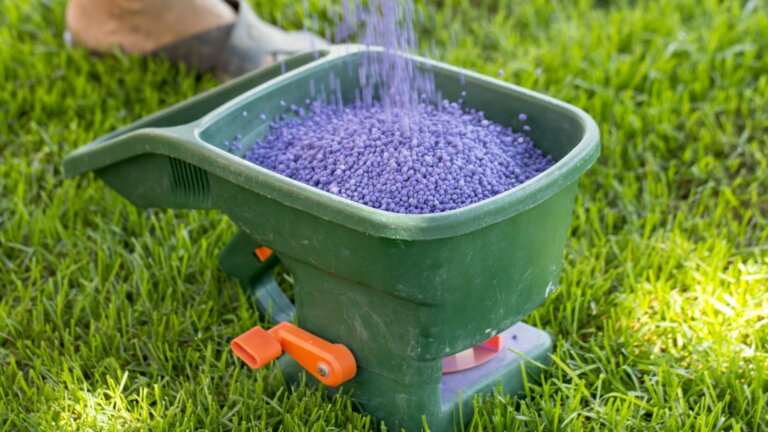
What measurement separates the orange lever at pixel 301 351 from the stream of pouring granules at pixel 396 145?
0.26 meters

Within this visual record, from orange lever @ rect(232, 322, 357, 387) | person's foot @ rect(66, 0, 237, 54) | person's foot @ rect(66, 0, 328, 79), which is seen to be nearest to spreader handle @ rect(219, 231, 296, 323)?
orange lever @ rect(232, 322, 357, 387)

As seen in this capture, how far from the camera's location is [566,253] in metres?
2.14

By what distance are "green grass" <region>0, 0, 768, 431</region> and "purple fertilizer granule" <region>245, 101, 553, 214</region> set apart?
14.6 inches

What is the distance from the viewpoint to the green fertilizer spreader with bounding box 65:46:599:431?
1469 millimetres

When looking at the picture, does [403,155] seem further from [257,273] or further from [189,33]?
[189,33]

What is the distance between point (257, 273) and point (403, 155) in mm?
509

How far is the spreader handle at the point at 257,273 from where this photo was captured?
6.43ft

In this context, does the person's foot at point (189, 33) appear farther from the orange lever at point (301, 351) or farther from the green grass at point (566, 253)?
the orange lever at point (301, 351)

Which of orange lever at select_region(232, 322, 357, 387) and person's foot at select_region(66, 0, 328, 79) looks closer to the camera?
orange lever at select_region(232, 322, 357, 387)

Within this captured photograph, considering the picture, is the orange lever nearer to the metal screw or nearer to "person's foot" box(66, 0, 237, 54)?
the metal screw

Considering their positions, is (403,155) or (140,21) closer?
(403,155)

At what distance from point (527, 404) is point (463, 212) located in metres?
0.54

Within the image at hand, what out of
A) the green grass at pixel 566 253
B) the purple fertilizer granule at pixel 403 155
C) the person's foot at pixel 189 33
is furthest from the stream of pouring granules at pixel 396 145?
the person's foot at pixel 189 33

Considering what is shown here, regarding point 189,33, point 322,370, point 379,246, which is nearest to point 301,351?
point 322,370
